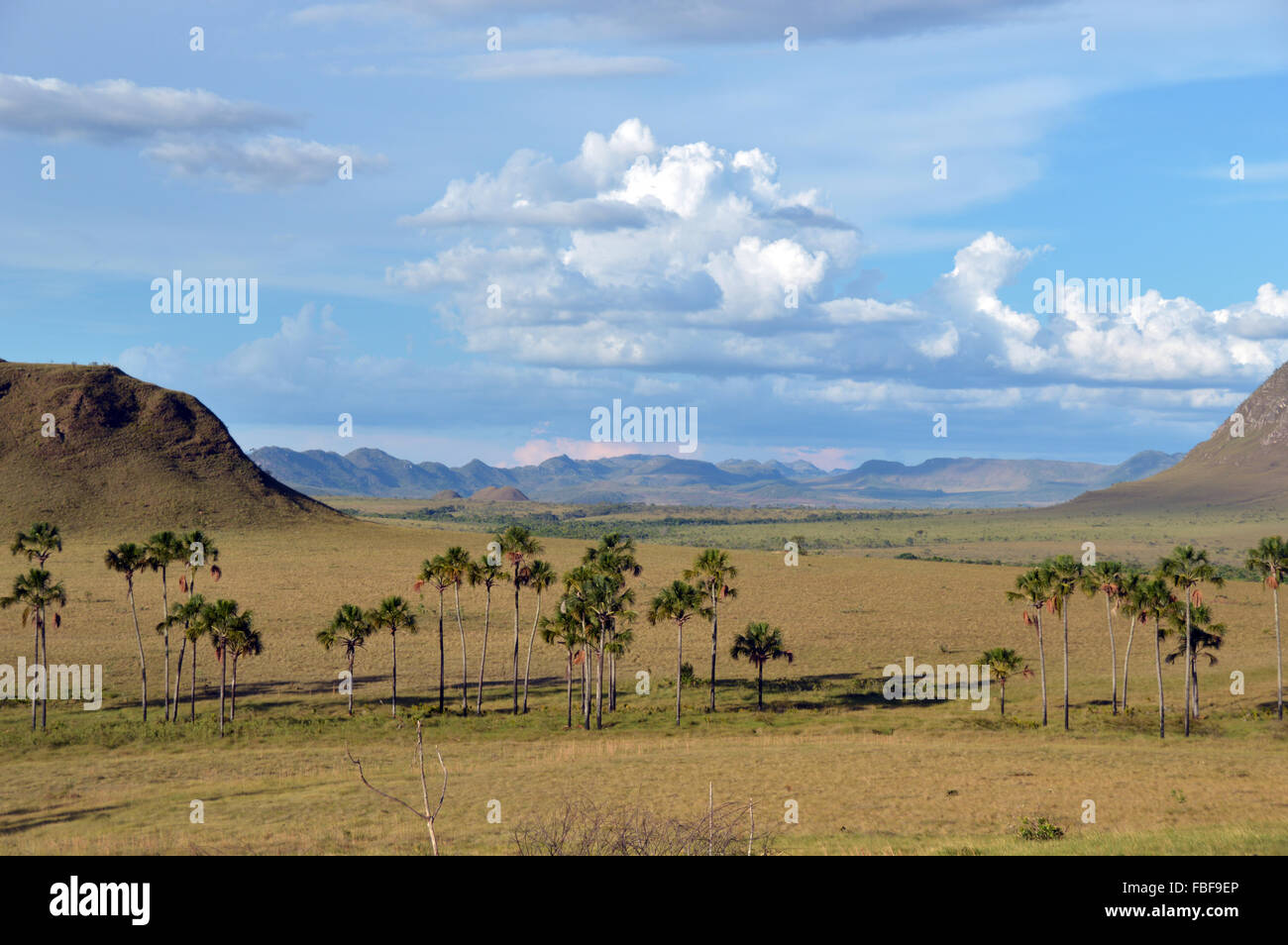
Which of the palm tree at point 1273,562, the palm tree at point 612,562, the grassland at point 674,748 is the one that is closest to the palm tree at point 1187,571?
the palm tree at point 1273,562

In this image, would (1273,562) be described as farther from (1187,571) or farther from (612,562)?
(612,562)

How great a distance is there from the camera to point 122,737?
55594mm

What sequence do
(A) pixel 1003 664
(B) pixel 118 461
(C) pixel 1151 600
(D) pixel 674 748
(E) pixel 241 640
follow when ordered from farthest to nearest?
1. (B) pixel 118 461
2. (A) pixel 1003 664
3. (C) pixel 1151 600
4. (E) pixel 241 640
5. (D) pixel 674 748

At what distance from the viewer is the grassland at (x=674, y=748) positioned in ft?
112

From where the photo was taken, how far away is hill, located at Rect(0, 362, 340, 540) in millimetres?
149875

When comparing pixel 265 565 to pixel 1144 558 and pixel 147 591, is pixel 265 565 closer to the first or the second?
pixel 147 591

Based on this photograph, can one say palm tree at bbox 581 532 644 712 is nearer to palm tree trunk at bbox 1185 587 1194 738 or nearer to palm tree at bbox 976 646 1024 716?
palm tree at bbox 976 646 1024 716

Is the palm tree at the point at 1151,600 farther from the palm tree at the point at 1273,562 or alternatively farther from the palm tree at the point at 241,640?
the palm tree at the point at 241,640

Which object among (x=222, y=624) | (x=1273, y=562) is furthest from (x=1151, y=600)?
(x=222, y=624)

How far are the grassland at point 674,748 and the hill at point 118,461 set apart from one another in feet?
153

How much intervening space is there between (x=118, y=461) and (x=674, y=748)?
14365cm

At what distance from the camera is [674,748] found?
52750mm

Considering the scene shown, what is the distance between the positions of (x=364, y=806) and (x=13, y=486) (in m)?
144
